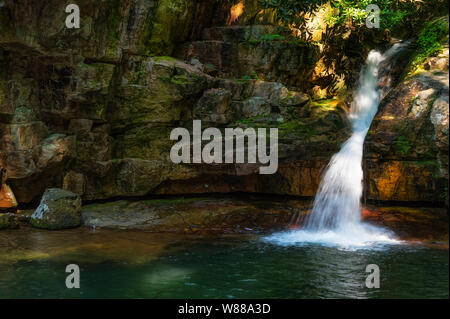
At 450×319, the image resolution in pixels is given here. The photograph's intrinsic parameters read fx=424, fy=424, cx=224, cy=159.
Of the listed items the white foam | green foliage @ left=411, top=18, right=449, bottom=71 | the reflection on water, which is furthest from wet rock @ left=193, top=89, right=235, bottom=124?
green foliage @ left=411, top=18, right=449, bottom=71

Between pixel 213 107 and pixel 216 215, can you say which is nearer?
pixel 216 215

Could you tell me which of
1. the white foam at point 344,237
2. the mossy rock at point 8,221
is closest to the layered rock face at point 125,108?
the mossy rock at point 8,221

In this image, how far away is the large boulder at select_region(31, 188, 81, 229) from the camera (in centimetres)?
980

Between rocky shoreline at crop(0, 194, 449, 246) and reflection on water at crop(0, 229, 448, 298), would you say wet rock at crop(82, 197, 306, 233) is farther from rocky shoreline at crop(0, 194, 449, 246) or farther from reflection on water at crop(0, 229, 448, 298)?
reflection on water at crop(0, 229, 448, 298)

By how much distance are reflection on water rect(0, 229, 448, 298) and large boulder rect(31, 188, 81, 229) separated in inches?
32.0

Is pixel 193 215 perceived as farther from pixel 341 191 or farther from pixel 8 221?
pixel 8 221

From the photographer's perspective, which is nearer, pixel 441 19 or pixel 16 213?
pixel 16 213

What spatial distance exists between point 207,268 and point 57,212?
15.6 ft

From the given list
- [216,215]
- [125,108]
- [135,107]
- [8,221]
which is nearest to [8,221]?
[8,221]

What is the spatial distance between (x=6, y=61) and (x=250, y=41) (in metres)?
6.84

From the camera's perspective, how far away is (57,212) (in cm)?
985

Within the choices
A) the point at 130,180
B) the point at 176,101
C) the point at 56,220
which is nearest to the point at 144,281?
the point at 56,220

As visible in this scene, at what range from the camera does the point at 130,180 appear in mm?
11266
